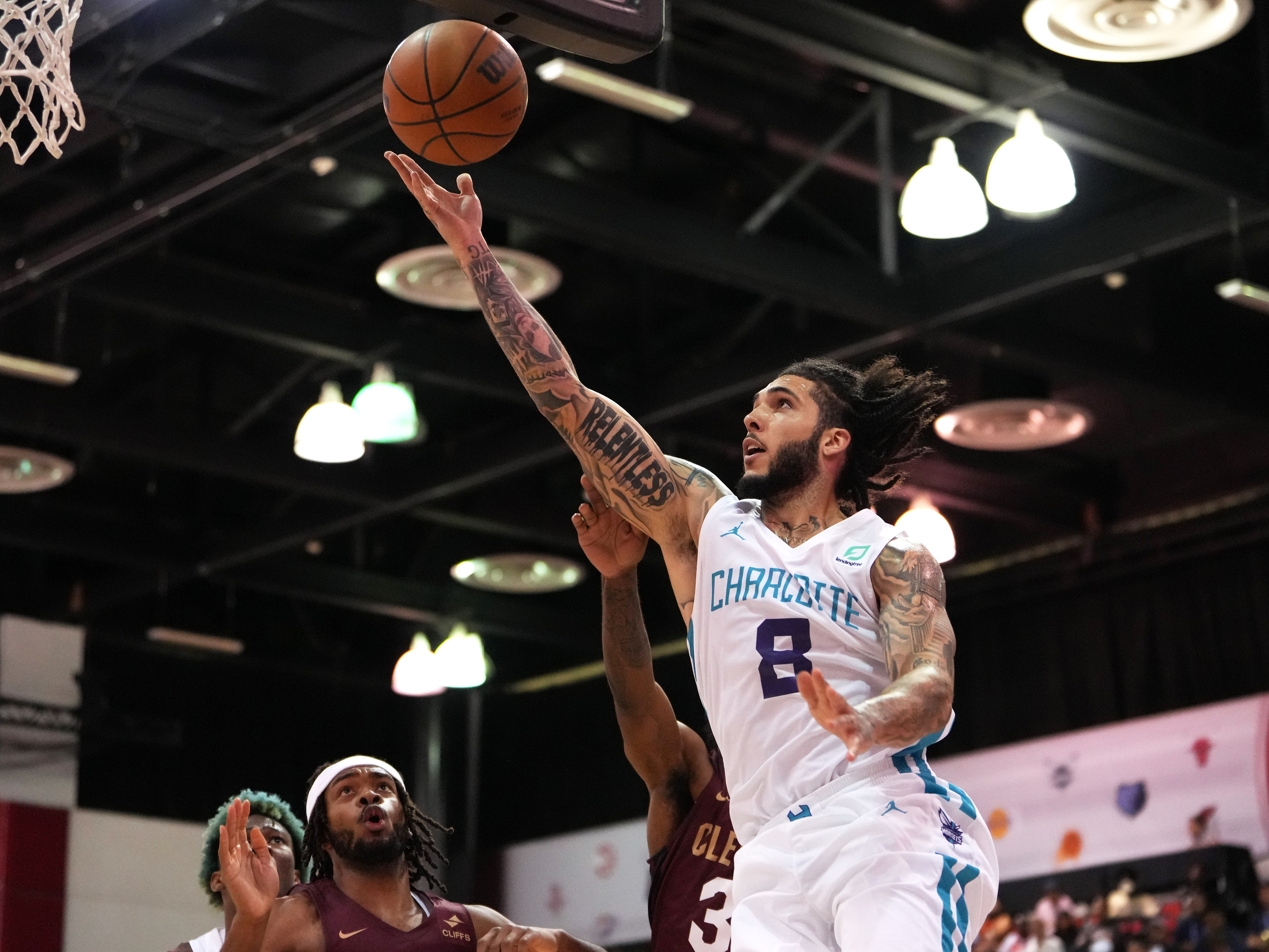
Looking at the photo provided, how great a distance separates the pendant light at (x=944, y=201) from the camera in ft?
27.5

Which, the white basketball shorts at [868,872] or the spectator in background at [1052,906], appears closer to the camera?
the white basketball shorts at [868,872]

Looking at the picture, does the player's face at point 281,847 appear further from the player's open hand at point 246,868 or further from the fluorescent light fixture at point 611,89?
the fluorescent light fixture at point 611,89

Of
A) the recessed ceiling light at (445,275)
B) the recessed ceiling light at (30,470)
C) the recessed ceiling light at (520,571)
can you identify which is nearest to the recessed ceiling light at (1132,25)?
the recessed ceiling light at (445,275)

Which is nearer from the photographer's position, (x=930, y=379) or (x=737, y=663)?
(x=737, y=663)

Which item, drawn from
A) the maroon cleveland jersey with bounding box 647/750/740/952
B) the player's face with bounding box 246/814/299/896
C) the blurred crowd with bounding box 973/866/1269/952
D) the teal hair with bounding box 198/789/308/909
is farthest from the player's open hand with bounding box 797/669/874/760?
the blurred crowd with bounding box 973/866/1269/952

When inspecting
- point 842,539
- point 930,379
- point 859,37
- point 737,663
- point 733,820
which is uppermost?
point 859,37

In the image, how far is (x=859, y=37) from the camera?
8273 mm

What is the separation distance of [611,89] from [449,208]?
3579mm

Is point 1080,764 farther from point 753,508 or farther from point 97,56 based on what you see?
point 753,508

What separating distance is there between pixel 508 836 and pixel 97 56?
10.5 metres

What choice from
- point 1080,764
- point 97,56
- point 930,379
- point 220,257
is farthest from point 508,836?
point 930,379

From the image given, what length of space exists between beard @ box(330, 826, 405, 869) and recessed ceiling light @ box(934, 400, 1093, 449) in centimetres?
646

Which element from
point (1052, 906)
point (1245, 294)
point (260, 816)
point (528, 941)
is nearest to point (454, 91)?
point (528, 941)

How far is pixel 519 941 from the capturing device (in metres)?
4.95
